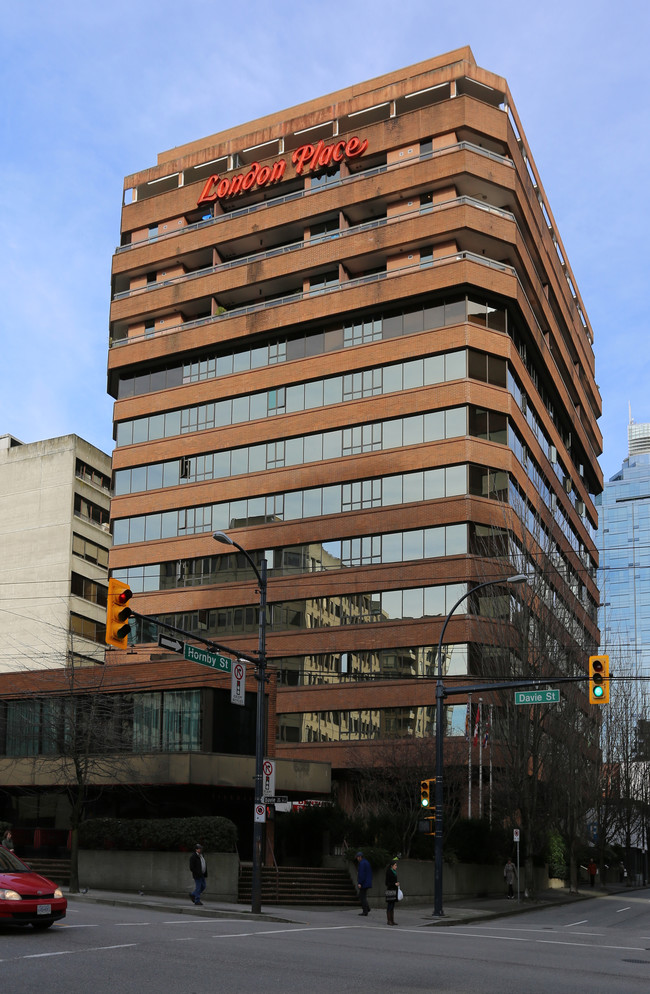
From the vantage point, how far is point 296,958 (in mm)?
16453

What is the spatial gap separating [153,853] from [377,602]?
2458 cm

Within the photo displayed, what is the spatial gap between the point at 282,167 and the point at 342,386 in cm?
1491

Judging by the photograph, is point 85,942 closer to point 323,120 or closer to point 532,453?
point 532,453

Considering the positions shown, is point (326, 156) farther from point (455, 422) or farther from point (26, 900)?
point (26, 900)

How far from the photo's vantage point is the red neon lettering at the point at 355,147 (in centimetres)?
6259

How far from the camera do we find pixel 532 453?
208 feet

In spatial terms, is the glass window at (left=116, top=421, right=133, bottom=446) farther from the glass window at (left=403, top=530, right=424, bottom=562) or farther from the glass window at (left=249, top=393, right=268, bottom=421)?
the glass window at (left=403, top=530, right=424, bottom=562)

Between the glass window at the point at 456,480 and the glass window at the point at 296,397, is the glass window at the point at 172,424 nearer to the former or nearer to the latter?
the glass window at the point at 296,397

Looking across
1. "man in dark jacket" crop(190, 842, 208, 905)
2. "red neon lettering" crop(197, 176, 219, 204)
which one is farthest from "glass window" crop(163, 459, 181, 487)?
"man in dark jacket" crop(190, 842, 208, 905)

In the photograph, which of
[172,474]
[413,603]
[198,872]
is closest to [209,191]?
[172,474]

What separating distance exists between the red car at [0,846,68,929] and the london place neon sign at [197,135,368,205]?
52730 mm

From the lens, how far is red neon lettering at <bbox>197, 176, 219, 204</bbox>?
67.5 meters

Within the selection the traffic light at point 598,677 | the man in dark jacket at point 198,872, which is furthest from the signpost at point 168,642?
the traffic light at point 598,677

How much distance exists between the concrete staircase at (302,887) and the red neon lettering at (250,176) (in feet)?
142
